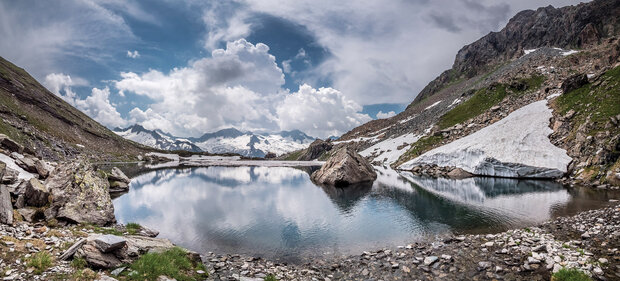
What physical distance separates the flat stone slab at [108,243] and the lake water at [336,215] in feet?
31.0

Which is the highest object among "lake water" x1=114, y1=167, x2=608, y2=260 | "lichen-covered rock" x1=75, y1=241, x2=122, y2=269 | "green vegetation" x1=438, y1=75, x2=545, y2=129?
"green vegetation" x1=438, y1=75, x2=545, y2=129

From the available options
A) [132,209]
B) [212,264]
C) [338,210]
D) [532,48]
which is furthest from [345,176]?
[532,48]

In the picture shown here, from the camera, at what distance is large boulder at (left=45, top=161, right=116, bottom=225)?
21.4m

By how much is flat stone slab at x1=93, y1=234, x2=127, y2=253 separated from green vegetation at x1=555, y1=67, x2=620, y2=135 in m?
66.0

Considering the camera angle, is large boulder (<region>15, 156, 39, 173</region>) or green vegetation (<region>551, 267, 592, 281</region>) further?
large boulder (<region>15, 156, 39, 173</region>)

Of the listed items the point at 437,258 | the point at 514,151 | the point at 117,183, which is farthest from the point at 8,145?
the point at 514,151

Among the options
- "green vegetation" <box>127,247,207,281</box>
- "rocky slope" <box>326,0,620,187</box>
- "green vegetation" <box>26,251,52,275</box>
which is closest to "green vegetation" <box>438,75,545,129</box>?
"rocky slope" <box>326,0,620,187</box>

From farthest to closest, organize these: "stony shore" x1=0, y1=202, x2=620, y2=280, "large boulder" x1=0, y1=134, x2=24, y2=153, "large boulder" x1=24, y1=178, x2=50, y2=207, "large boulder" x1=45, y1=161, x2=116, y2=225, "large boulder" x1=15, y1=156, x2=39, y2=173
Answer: "large boulder" x1=0, y1=134, x2=24, y2=153, "large boulder" x1=15, y1=156, x2=39, y2=173, "large boulder" x1=45, y1=161, x2=116, y2=225, "large boulder" x1=24, y1=178, x2=50, y2=207, "stony shore" x1=0, y1=202, x2=620, y2=280

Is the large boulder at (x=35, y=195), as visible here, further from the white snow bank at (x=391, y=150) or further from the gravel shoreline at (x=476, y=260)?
the white snow bank at (x=391, y=150)

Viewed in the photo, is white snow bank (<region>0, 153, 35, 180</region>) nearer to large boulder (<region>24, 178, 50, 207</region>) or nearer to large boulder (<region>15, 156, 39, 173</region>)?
large boulder (<region>15, 156, 39, 173</region>)

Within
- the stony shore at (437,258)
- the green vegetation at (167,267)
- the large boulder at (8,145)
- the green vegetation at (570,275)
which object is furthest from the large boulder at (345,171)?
the large boulder at (8,145)

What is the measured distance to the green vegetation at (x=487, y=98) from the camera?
102625 mm

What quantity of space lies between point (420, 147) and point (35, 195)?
322ft

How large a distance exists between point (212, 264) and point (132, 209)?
2629 centimetres
